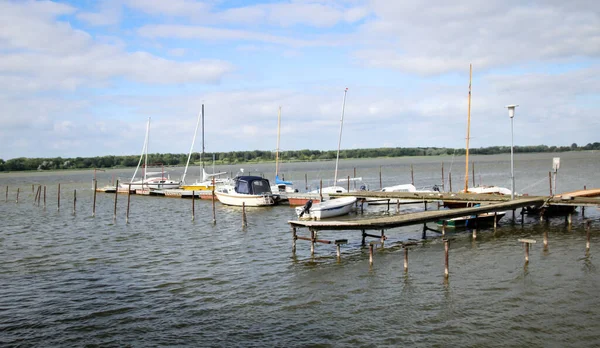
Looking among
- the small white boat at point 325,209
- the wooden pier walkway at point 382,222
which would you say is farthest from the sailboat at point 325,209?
the wooden pier walkway at point 382,222

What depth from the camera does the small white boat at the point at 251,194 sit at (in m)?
46.5

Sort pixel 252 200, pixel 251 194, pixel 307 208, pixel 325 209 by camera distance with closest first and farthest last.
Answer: pixel 307 208 → pixel 325 209 → pixel 252 200 → pixel 251 194

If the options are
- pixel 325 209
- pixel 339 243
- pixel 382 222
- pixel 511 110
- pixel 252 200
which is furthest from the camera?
pixel 252 200

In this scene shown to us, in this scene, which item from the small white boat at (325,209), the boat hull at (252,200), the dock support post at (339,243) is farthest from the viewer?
the boat hull at (252,200)

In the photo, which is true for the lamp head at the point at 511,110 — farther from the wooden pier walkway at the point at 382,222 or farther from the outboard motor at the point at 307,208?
the outboard motor at the point at 307,208

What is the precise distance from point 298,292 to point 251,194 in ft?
95.1

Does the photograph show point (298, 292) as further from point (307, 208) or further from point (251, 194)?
point (251, 194)

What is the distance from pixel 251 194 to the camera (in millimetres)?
46750

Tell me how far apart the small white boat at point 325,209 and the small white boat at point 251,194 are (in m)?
9.35

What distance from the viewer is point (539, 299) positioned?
16359 millimetres

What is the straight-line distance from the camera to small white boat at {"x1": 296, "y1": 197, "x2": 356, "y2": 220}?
1335 inches

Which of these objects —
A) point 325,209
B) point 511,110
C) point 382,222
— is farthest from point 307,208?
point 511,110

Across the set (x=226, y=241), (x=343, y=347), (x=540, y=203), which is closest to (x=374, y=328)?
(x=343, y=347)

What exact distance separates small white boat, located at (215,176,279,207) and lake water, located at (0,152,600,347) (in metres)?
15.1
